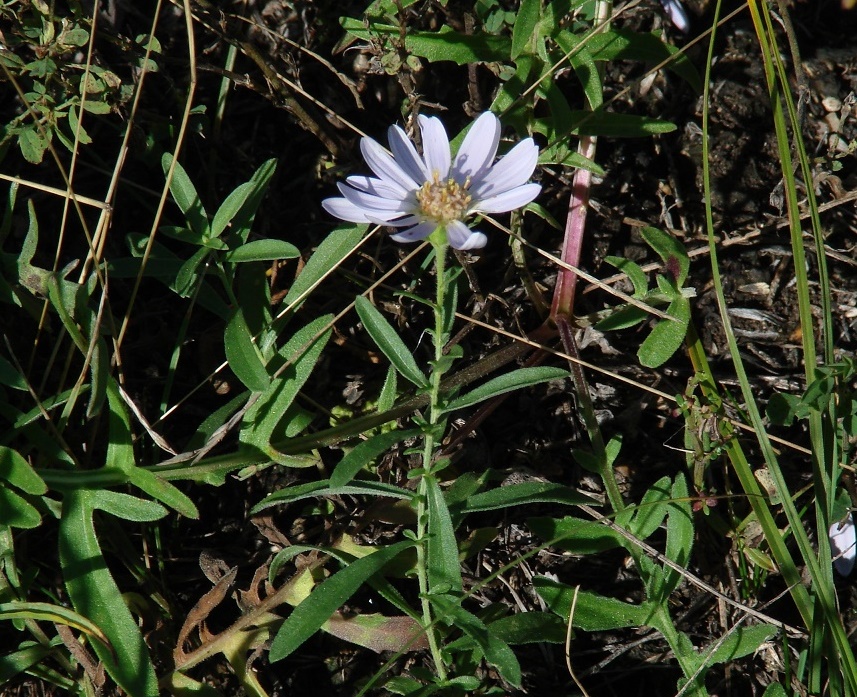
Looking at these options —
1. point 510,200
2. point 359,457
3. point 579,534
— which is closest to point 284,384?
point 359,457

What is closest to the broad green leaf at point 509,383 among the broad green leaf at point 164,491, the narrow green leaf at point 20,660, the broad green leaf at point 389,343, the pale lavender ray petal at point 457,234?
the broad green leaf at point 389,343

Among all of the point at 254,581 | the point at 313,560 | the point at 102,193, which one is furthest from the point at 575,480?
the point at 102,193

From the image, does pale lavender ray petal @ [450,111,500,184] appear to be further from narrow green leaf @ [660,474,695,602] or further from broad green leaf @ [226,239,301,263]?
narrow green leaf @ [660,474,695,602]

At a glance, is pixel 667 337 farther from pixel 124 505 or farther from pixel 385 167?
pixel 124 505

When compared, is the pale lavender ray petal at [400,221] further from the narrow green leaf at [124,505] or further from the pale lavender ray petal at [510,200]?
the narrow green leaf at [124,505]

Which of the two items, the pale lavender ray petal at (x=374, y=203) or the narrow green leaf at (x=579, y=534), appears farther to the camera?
the narrow green leaf at (x=579, y=534)

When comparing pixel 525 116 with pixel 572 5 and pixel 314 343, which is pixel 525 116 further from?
pixel 314 343
